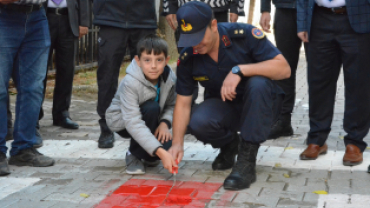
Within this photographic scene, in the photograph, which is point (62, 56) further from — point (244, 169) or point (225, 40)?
point (244, 169)

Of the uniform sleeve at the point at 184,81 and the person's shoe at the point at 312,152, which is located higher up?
the uniform sleeve at the point at 184,81

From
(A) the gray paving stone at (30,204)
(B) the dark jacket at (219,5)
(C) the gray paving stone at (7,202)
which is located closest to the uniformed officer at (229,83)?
(A) the gray paving stone at (30,204)

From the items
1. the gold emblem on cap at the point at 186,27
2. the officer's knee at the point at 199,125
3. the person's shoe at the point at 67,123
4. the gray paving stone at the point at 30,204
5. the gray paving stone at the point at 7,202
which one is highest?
the gold emblem on cap at the point at 186,27

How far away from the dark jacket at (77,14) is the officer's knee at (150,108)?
182 centimetres

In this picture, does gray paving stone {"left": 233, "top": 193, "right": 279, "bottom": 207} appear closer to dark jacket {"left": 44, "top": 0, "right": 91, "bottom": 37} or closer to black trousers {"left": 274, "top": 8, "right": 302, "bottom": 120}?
black trousers {"left": 274, "top": 8, "right": 302, "bottom": 120}

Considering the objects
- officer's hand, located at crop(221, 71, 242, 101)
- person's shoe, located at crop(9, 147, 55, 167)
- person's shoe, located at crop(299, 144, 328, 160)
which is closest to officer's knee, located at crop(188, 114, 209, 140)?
officer's hand, located at crop(221, 71, 242, 101)

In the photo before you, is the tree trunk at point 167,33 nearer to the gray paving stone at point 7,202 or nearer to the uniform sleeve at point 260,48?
the uniform sleeve at point 260,48

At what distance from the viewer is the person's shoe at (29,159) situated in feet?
14.0

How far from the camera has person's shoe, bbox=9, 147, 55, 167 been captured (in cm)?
425

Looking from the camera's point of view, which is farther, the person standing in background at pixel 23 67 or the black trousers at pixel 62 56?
the black trousers at pixel 62 56

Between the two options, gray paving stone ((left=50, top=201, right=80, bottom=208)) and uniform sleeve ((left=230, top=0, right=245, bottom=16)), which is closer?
gray paving stone ((left=50, top=201, right=80, bottom=208))

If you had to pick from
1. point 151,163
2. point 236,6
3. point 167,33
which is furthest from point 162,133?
point 167,33

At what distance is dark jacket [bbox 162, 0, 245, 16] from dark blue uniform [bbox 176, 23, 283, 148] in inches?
55.6

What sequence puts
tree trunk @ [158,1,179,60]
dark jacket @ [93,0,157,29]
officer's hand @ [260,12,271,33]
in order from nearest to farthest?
1. dark jacket @ [93,0,157,29]
2. officer's hand @ [260,12,271,33]
3. tree trunk @ [158,1,179,60]
